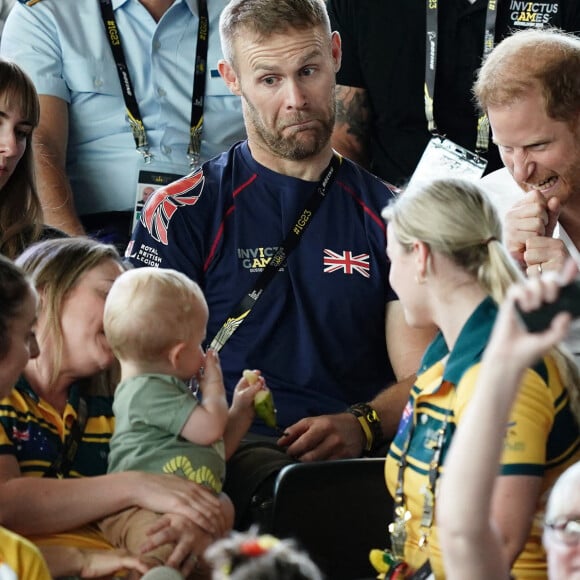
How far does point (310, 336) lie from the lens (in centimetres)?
273

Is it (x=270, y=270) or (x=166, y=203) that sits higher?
(x=166, y=203)

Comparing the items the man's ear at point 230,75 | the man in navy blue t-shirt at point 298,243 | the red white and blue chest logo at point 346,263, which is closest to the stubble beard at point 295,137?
the man in navy blue t-shirt at point 298,243

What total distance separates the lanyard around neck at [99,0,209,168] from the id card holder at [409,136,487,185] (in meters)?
0.73

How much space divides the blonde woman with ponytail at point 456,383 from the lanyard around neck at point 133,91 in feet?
5.65

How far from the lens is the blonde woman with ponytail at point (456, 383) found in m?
1.70

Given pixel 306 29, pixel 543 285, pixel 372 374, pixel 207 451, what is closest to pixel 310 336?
pixel 372 374

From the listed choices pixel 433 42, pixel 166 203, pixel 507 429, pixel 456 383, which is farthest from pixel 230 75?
pixel 507 429

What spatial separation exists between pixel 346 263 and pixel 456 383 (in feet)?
3.31

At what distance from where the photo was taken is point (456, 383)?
1.81m

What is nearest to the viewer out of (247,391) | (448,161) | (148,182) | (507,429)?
(507,429)

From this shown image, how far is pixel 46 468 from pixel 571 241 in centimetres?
137

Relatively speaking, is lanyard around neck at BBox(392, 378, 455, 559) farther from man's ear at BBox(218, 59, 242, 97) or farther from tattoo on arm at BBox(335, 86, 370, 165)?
tattoo on arm at BBox(335, 86, 370, 165)

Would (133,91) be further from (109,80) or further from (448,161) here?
(448,161)

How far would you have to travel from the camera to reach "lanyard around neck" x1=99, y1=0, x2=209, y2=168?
11.6 feet
